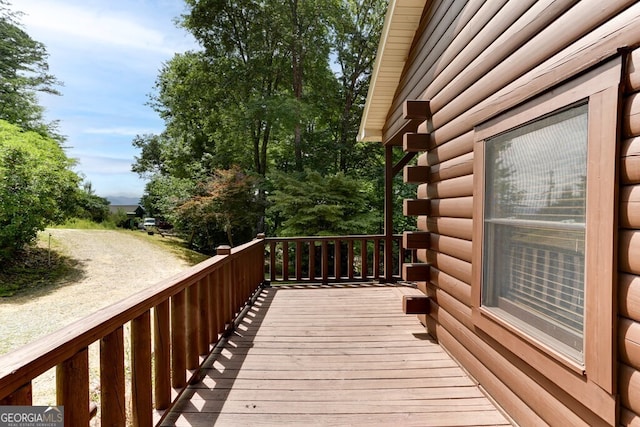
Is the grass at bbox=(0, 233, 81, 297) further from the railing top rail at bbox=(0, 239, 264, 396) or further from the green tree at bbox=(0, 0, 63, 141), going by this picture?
the railing top rail at bbox=(0, 239, 264, 396)

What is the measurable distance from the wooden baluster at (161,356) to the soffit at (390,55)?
12.0ft

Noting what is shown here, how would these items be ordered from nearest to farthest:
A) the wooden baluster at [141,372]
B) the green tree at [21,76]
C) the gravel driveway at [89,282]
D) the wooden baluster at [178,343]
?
the wooden baluster at [141,372]
the wooden baluster at [178,343]
the gravel driveway at [89,282]
the green tree at [21,76]

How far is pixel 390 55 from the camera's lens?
3.99 metres


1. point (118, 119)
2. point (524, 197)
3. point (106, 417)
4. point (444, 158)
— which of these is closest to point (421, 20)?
point (444, 158)

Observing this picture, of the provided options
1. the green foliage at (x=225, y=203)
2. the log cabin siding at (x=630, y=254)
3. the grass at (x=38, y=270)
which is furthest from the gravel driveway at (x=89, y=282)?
the log cabin siding at (x=630, y=254)

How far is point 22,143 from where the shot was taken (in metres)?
9.60

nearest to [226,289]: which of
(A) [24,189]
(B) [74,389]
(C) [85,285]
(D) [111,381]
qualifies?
(D) [111,381]

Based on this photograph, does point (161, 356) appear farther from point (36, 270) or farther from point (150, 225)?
point (150, 225)

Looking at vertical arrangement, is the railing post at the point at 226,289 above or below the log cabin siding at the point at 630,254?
below

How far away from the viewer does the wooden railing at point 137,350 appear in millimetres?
1021

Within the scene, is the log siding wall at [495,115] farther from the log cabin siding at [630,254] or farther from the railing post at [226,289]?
the railing post at [226,289]

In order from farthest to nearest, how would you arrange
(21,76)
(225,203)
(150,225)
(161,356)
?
(150,225)
(21,76)
(225,203)
(161,356)

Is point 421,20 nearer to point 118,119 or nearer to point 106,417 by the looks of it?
point 106,417

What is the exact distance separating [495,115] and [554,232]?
84 centimetres
